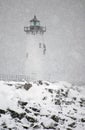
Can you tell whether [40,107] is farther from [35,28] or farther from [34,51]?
[35,28]

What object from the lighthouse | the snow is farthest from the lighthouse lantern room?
the snow

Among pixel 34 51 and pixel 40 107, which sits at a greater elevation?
pixel 34 51

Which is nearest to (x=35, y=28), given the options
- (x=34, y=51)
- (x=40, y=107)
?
(x=34, y=51)

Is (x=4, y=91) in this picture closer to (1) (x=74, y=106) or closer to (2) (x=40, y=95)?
(2) (x=40, y=95)

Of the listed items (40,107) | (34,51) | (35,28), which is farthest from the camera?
(35,28)

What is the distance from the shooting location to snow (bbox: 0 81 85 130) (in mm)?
19531

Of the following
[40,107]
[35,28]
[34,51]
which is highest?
[35,28]

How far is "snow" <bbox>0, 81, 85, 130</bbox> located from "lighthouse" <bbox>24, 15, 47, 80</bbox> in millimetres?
19569

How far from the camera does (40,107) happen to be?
22328mm

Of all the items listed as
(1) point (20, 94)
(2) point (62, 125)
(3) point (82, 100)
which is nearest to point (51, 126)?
(2) point (62, 125)

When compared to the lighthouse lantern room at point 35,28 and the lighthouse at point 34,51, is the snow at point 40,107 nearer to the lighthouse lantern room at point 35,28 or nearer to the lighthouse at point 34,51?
the lighthouse at point 34,51

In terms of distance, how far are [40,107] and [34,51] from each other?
2544 centimetres

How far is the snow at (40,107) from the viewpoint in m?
19.5

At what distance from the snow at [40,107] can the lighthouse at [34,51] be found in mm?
19569
